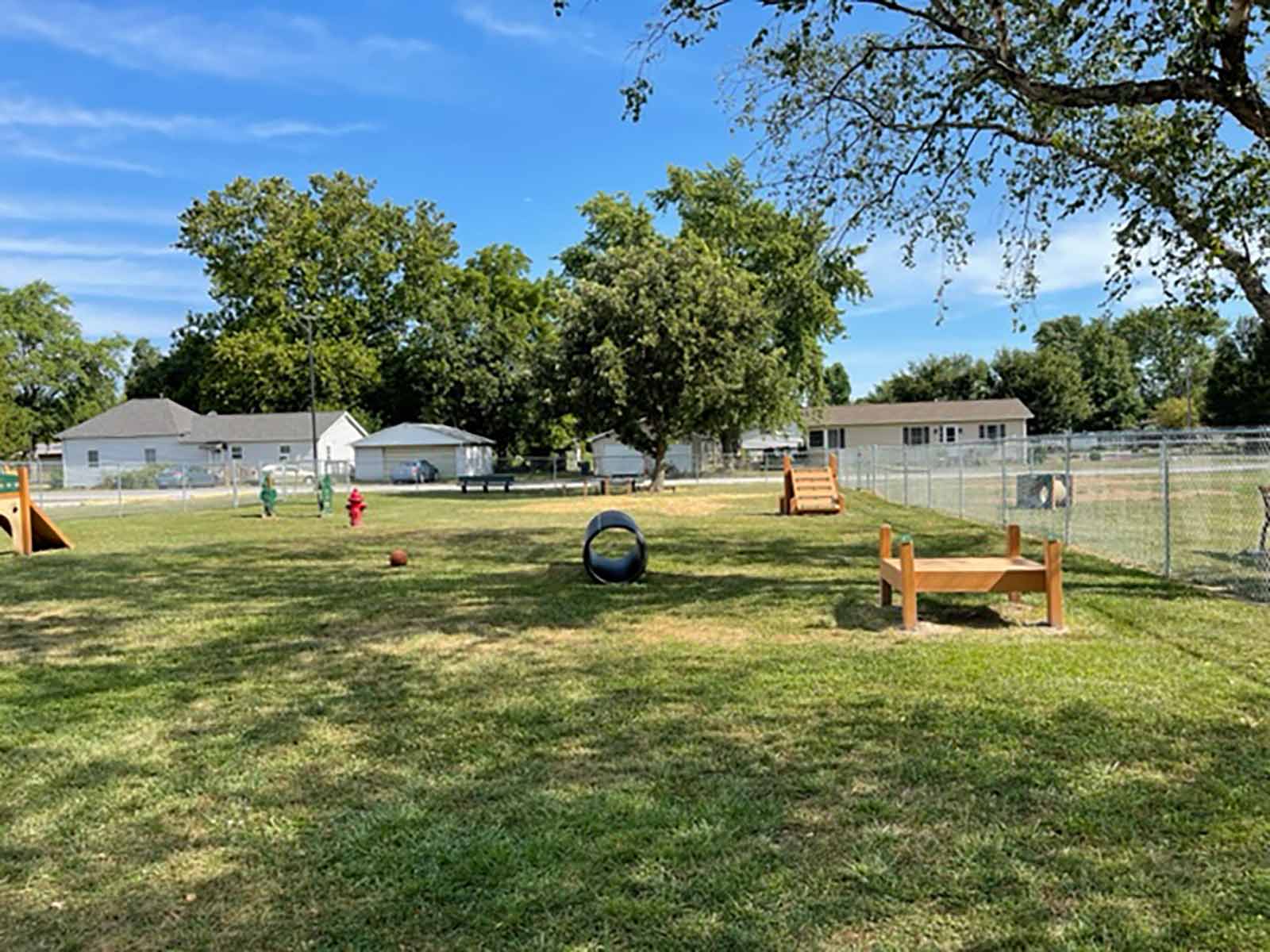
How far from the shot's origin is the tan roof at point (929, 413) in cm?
6112

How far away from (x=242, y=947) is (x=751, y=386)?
31939 mm

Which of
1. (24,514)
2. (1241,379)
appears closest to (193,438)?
(24,514)

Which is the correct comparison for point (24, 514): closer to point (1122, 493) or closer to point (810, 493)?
point (810, 493)

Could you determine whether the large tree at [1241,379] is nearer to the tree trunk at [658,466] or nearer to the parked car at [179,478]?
the tree trunk at [658,466]

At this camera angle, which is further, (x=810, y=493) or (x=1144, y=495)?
(x=810, y=493)

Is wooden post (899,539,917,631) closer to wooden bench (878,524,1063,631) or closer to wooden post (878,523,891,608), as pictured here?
wooden bench (878,524,1063,631)

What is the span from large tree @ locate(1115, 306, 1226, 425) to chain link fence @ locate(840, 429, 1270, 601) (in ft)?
5.53

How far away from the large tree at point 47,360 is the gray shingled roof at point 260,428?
20.9 metres

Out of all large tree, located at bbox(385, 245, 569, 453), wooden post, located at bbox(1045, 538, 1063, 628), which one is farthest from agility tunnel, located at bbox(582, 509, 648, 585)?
large tree, located at bbox(385, 245, 569, 453)

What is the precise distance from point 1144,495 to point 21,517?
17761 mm

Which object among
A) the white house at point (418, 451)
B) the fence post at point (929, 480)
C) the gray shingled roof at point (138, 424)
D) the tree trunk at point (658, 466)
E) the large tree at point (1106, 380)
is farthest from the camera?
the large tree at point (1106, 380)

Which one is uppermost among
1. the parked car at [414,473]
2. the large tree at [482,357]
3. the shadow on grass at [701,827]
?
the large tree at [482,357]

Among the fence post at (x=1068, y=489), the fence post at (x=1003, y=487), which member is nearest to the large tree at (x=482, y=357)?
the fence post at (x=1003, y=487)

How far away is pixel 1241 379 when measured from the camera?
52.6 meters
